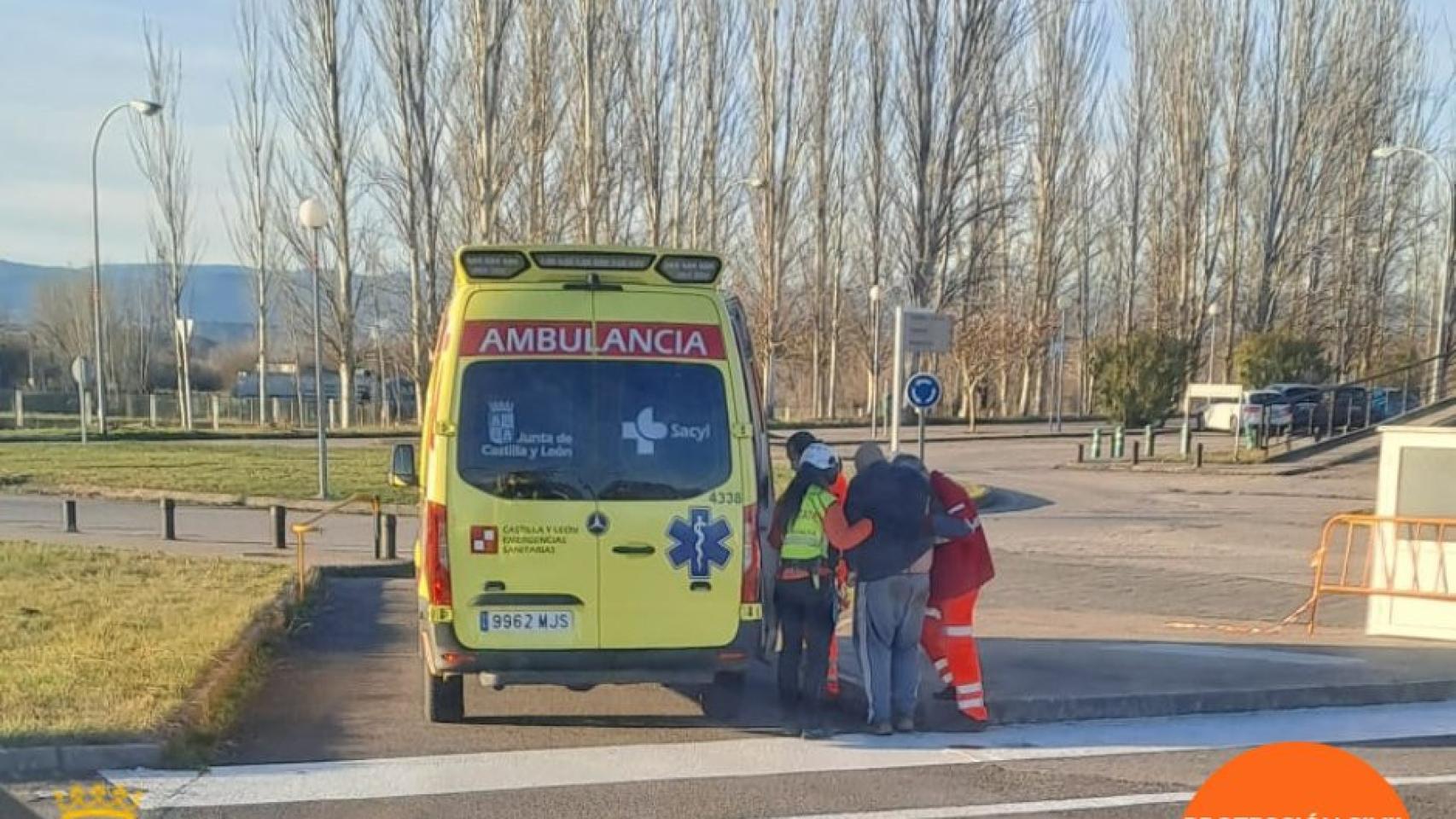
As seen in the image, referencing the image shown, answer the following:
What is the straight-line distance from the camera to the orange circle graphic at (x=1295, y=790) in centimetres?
271

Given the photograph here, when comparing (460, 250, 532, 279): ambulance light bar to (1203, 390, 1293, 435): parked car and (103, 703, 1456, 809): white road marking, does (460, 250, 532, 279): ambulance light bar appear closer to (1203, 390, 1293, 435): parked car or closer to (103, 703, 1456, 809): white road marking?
(103, 703, 1456, 809): white road marking

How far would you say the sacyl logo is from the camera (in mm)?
6227

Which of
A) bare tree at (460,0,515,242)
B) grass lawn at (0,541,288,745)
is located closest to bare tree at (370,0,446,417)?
bare tree at (460,0,515,242)

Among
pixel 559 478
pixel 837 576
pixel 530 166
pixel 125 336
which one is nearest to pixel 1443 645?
pixel 837 576

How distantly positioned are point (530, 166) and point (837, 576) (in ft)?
104

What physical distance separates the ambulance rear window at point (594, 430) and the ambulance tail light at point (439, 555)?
24cm

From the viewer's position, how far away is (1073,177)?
53.8 metres

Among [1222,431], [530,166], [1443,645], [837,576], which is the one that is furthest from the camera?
[1222,431]

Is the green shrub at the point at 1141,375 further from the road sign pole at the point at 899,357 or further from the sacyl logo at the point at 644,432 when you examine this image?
the sacyl logo at the point at 644,432

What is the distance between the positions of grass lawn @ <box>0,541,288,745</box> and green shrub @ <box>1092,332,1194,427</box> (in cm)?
3129

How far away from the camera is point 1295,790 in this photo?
8.98 feet

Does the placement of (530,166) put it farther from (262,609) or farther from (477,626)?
(477,626)

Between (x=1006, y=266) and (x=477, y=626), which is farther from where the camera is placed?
(x=1006, y=266)

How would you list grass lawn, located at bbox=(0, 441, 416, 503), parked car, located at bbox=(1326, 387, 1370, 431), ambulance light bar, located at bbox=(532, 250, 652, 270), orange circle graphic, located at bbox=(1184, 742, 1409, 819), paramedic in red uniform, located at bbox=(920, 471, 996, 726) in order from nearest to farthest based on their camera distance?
orange circle graphic, located at bbox=(1184, 742, 1409, 819), ambulance light bar, located at bbox=(532, 250, 652, 270), paramedic in red uniform, located at bbox=(920, 471, 996, 726), grass lawn, located at bbox=(0, 441, 416, 503), parked car, located at bbox=(1326, 387, 1370, 431)
